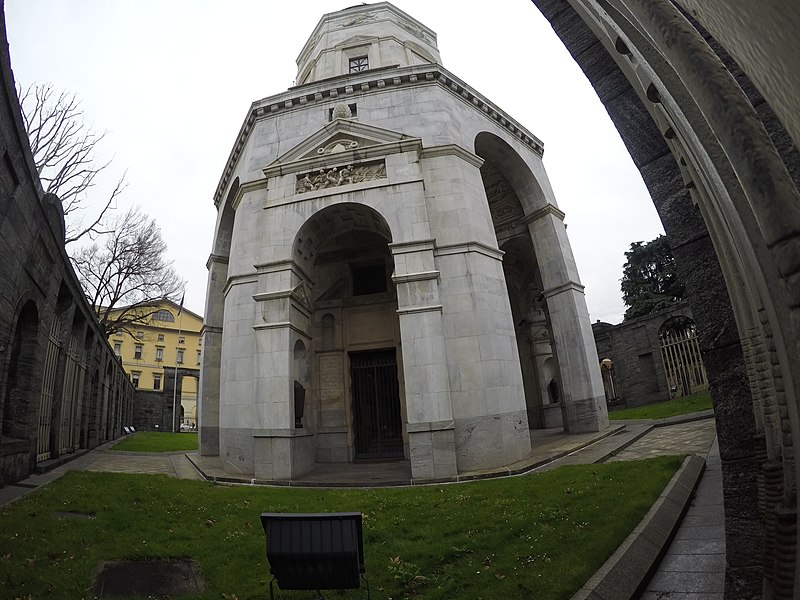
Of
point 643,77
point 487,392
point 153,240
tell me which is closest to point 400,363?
point 487,392

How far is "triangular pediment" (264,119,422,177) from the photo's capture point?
13906 millimetres

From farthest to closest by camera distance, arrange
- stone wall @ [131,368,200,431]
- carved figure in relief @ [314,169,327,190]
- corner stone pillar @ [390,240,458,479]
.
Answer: stone wall @ [131,368,200,431] → carved figure in relief @ [314,169,327,190] → corner stone pillar @ [390,240,458,479]

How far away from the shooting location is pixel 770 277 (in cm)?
135

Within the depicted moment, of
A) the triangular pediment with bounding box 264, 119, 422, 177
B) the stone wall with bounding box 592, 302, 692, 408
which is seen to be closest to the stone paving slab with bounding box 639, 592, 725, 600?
the triangular pediment with bounding box 264, 119, 422, 177

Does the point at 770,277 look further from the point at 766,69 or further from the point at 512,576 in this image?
the point at 512,576

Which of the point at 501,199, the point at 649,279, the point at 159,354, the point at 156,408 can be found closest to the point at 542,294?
the point at 501,199

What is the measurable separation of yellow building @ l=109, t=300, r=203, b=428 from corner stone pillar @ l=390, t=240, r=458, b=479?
5324 centimetres

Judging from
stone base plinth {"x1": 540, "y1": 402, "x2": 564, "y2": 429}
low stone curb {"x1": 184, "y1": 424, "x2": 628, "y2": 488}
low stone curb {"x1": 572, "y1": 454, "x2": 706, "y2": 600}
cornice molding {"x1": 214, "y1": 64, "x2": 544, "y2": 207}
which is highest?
cornice molding {"x1": 214, "y1": 64, "x2": 544, "y2": 207}

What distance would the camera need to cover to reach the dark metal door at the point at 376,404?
15.6 metres

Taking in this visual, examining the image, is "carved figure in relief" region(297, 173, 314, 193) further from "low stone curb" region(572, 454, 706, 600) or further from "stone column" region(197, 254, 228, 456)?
"low stone curb" region(572, 454, 706, 600)

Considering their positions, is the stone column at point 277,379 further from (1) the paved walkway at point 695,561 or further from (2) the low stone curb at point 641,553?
(1) the paved walkway at point 695,561

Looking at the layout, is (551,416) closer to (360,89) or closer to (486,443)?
(486,443)

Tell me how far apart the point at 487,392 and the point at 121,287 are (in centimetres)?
2795

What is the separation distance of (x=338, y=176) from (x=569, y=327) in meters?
10.6
